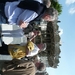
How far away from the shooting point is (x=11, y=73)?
9.74 m

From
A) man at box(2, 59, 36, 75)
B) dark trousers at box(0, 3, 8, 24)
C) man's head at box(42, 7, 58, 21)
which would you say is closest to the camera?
man's head at box(42, 7, 58, 21)

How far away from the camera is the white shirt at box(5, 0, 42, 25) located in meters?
9.44

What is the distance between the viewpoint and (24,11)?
952cm

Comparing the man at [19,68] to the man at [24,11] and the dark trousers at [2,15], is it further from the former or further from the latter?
the dark trousers at [2,15]

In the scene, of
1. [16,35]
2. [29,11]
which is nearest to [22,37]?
[16,35]

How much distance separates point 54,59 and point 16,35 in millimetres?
36013

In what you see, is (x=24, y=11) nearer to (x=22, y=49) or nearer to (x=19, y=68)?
(x=22, y=49)

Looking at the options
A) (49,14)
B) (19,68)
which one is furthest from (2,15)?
(19,68)

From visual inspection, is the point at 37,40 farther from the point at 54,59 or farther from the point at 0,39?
the point at 0,39

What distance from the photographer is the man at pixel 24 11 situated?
30.9 ft

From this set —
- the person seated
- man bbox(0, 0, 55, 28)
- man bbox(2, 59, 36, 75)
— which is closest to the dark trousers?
man bbox(0, 0, 55, 28)

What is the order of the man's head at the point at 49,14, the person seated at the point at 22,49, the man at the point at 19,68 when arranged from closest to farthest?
the man's head at the point at 49,14 → the man at the point at 19,68 → the person seated at the point at 22,49

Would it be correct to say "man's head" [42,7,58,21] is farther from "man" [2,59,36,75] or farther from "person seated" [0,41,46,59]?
"man" [2,59,36,75]

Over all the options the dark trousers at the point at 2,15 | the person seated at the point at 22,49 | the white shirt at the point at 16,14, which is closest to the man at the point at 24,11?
the white shirt at the point at 16,14
